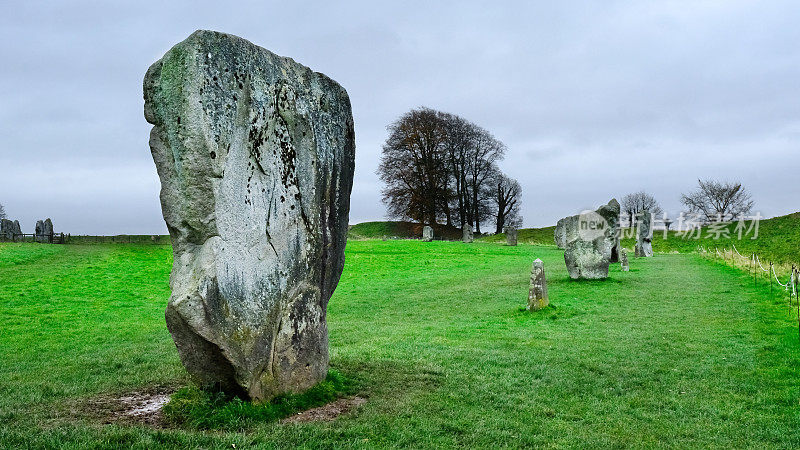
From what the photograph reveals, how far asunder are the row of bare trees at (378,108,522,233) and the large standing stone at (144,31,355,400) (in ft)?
171

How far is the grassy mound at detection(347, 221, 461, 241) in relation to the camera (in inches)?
2443

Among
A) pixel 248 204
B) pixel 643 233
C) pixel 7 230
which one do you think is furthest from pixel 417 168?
pixel 248 204

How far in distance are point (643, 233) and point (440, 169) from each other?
27193 mm

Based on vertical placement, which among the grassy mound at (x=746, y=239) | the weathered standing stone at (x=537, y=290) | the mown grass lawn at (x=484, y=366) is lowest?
the mown grass lawn at (x=484, y=366)

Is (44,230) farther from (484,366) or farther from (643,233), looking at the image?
(484,366)

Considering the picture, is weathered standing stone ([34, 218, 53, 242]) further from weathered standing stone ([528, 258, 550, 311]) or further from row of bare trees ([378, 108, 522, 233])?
weathered standing stone ([528, 258, 550, 311])

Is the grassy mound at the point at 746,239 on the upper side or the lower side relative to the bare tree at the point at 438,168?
lower

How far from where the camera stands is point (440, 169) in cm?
6153

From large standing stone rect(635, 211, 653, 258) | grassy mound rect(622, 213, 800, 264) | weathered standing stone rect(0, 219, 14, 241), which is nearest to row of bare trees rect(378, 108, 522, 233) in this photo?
grassy mound rect(622, 213, 800, 264)

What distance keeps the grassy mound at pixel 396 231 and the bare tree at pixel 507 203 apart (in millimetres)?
5162

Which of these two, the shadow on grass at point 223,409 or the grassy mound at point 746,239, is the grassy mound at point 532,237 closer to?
the grassy mound at point 746,239

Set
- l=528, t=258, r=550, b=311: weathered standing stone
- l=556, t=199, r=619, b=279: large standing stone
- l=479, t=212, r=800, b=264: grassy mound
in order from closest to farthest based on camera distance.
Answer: l=528, t=258, r=550, b=311: weathered standing stone → l=556, t=199, r=619, b=279: large standing stone → l=479, t=212, r=800, b=264: grassy mound

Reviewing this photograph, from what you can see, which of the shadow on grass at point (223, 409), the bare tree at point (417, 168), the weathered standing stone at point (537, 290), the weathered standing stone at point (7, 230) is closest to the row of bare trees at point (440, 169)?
the bare tree at point (417, 168)

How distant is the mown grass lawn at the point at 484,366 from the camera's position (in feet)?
21.4
